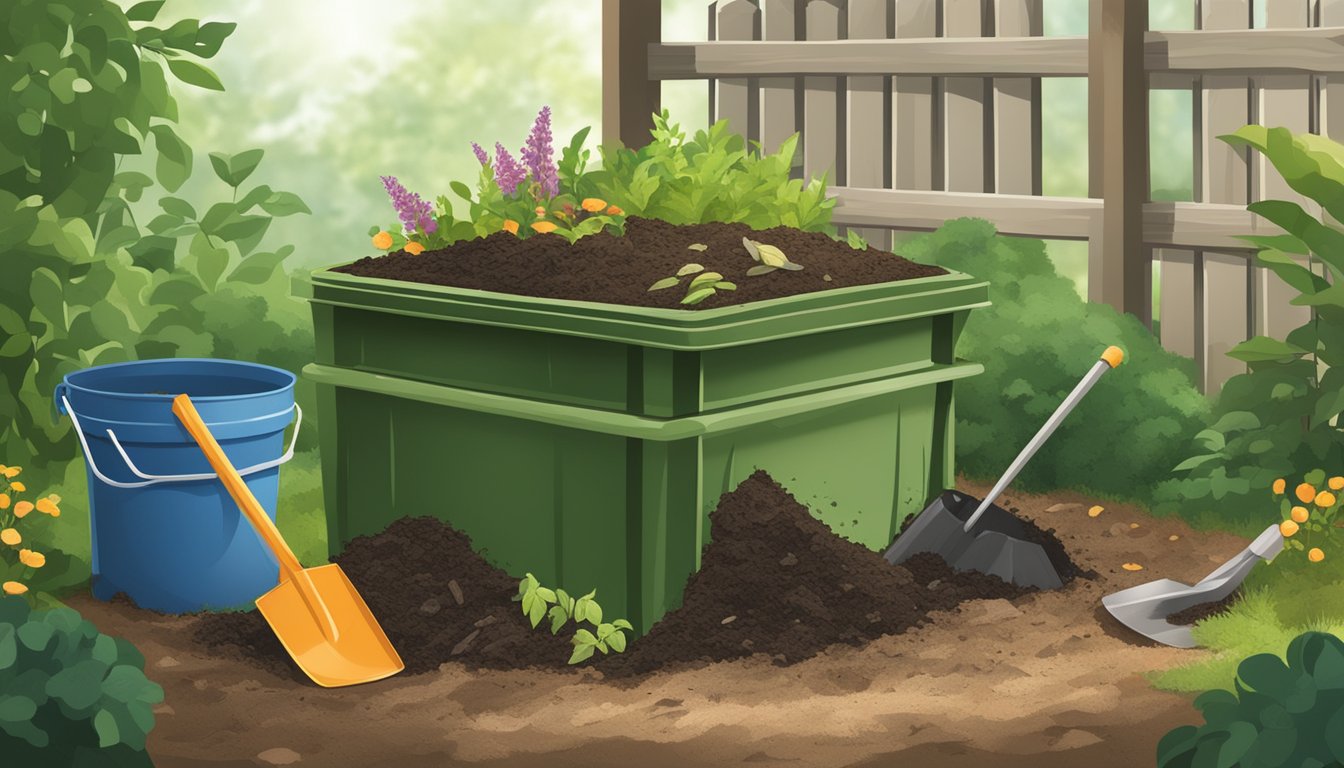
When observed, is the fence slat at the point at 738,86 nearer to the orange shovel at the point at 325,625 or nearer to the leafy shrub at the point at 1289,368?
the leafy shrub at the point at 1289,368

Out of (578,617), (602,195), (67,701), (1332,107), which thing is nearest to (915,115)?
(1332,107)

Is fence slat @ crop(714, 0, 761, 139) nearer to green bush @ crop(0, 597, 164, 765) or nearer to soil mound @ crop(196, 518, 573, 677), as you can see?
soil mound @ crop(196, 518, 573, 677)

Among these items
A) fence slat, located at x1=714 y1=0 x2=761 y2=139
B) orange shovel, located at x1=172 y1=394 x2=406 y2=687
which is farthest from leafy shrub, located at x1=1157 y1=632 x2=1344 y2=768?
fence slat, located at x1=714 y1=0 x2=761 y2=139

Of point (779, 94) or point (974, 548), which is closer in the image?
point (974, 548)

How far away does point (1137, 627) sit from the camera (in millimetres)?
4320

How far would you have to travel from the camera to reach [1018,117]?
720 centimetres

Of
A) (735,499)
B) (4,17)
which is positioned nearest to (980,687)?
(735,499)

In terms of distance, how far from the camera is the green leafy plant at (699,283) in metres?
4.23

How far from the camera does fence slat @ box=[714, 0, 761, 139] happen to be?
26.1 feet

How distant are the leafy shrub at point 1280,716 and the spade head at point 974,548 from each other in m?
1.69

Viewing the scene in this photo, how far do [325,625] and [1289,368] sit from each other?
10.1 feet

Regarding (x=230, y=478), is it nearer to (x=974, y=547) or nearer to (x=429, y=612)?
(x=429, y=612)

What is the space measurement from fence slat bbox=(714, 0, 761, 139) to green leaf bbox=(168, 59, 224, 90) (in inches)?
127

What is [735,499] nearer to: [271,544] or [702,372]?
[702,372]
